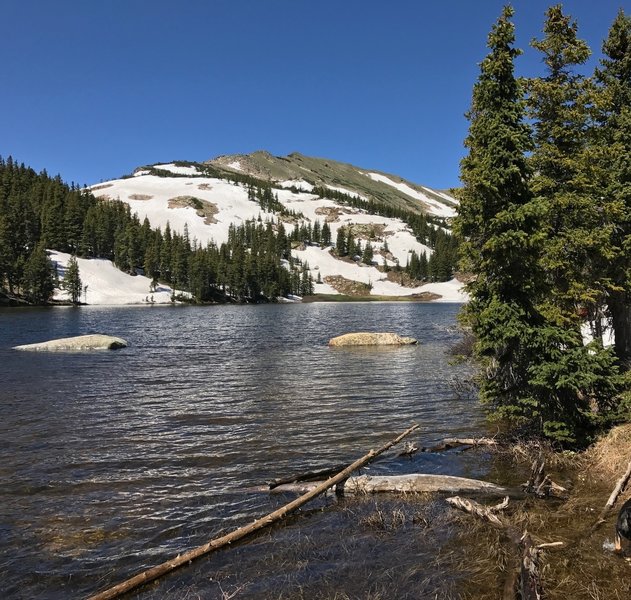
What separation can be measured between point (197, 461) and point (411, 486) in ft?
21.8

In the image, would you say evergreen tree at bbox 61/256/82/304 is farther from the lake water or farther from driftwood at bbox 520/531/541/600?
driftwood at bbox 520/531/541/600

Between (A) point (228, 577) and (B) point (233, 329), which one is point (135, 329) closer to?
(B) point (233, 329)

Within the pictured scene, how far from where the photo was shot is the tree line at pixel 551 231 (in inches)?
529

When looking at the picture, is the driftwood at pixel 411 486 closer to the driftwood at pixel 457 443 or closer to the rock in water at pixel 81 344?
the driftwood at pixel 457 443

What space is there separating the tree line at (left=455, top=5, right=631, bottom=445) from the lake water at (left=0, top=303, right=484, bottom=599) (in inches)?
133

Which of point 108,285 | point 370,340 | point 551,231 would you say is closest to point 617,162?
point 551,231

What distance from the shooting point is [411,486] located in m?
11.7

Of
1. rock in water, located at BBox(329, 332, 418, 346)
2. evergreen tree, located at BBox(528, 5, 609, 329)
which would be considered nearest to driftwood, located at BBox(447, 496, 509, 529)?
evergreen tree, located at BBox(528, 5, 609, 329)

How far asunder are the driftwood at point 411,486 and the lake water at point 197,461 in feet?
1.81

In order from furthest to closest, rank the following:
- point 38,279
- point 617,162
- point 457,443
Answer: point 38,279 → point 617,162 → point 457,443

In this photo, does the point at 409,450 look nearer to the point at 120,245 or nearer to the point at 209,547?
the point at 209,547

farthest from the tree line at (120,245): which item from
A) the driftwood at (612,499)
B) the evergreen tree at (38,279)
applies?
the driftwood at (612,499)

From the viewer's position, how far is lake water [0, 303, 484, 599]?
27.5 ft

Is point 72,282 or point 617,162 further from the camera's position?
point 72,282
